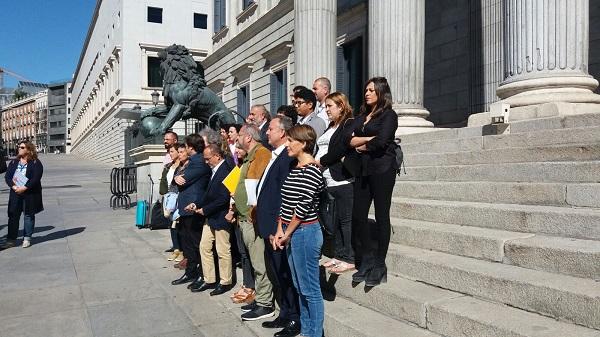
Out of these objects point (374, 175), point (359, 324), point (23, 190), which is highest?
point (374, 175)

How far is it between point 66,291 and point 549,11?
23.0 ft

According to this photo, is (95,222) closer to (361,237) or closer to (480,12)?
(361,237)

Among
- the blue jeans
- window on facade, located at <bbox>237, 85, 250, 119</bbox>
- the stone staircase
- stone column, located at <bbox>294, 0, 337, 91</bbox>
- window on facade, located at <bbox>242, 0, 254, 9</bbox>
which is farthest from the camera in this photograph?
window on facade, located at <bbox>237, 85, 250, 119</bbox>

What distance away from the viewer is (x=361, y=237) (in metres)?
4.38

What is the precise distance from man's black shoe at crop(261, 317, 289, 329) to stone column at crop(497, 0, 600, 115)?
425 centimetres

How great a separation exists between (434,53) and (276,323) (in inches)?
407

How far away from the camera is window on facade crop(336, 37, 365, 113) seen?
15578mm

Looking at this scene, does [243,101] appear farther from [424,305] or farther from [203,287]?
[424,305]

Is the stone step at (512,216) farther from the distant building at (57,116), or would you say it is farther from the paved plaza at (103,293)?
the distant building at (57,116)

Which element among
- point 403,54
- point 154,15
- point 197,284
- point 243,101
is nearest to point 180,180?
point 197,284

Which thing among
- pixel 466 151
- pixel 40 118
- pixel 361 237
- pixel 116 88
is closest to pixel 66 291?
pixel 361 237

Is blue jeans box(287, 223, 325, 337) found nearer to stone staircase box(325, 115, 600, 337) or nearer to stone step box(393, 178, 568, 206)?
stone staircase box(325, 115, 600, 337)

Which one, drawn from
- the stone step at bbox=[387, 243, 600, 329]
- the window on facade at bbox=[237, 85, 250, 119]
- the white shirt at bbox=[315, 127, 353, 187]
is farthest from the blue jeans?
the window on facade at bbox=[237, 85, 250, 119]

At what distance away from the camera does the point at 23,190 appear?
892cm
